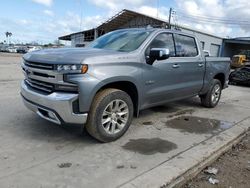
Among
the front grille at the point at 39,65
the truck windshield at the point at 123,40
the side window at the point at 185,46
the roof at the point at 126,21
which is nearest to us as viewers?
the front grille at the point at 39,65

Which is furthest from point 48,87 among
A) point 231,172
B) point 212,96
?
point 212,96

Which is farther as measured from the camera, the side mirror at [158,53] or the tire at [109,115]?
the side mirror at [158,53]

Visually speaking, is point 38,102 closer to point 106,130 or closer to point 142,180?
point 106,130

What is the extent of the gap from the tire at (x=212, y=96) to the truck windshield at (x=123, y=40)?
2799 mm

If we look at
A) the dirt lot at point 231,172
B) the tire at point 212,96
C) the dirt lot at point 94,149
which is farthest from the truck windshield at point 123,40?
the tire at point 212,96

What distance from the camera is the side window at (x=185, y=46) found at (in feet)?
19.1

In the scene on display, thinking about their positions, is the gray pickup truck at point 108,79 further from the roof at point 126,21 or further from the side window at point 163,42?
the roof at point 126,21

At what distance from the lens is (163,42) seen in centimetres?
537

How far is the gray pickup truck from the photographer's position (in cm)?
387

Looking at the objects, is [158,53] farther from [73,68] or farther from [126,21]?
[126,21]

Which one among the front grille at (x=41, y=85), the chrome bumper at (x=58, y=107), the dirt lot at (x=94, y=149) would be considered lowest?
the dirt lot at (x=94, y=149)

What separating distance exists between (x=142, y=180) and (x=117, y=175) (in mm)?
309

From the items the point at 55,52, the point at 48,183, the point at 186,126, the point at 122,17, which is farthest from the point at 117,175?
the point at 122,17

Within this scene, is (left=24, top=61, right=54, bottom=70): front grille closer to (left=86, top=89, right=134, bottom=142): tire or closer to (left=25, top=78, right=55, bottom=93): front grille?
(left=25, top=78, right=55, bottom=93): front grille
